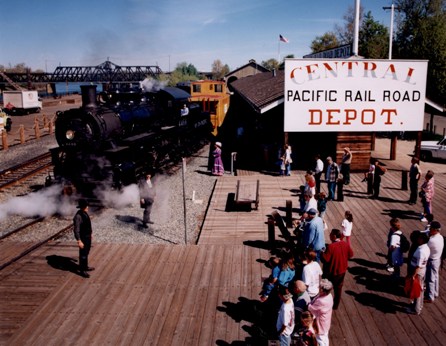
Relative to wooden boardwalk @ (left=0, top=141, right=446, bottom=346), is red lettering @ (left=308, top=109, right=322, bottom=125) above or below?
above

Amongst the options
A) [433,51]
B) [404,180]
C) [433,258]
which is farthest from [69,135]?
[433,51]

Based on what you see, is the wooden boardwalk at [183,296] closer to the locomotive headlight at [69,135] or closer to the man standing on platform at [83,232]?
the man standing on platform at [83,232]

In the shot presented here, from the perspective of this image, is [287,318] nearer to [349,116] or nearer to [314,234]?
[314,234]

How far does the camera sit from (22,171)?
59.2ft

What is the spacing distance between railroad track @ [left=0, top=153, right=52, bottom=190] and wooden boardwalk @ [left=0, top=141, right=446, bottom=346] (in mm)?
7530

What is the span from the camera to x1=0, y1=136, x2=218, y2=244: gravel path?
1065 centimetres

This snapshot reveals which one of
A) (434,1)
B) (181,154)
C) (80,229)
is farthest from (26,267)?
(434,1)

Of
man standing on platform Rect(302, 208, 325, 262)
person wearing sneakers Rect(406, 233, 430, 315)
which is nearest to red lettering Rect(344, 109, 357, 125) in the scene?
man standing on platform Rect(302, 208, 325, 262)

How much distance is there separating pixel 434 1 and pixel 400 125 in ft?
91.2

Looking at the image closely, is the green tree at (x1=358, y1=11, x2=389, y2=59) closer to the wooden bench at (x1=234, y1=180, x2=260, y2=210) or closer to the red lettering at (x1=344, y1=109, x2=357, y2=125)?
the red lettering at (x1=344, y1=109, x2=357, y2=125)

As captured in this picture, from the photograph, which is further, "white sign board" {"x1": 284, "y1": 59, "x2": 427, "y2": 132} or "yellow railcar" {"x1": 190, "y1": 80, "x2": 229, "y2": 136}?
"yellow railcar" {"x1": 190, "y1": 80, "x2": 229, "y2": 136}

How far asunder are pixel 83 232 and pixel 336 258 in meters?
4.97

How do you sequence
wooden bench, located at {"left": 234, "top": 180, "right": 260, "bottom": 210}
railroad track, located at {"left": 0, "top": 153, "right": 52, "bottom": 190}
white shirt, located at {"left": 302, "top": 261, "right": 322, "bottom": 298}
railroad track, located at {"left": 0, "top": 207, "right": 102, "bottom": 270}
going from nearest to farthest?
white shirt, located at {"left": 302, "top": 261, "right": 322, "bottom": 298}
railroad track, located at {"left": 0, "top": 207, "right": 102, "bottom": 270}
wooden bench, located at {"left": 234, "top": 180, "right": 260, "bottom": 210}
railroad track, located at {"left": 0, "top": 153, "right": 52, "bottom": 190}

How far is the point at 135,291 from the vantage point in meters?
7.75
